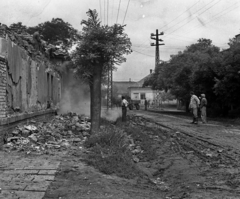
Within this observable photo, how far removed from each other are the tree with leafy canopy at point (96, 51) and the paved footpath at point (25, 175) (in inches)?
147

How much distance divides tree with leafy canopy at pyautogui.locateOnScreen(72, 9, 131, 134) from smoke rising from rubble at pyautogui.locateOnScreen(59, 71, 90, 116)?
12.7 meters

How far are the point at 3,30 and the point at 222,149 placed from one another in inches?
263

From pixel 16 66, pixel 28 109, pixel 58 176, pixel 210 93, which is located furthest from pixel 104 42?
pixel 210 93

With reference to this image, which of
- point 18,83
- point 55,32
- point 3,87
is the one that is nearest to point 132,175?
point 3,87

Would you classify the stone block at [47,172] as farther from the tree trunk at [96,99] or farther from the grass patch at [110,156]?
the tree trunk at [96,99]

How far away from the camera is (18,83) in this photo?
9000mm

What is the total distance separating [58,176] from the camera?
203 inches

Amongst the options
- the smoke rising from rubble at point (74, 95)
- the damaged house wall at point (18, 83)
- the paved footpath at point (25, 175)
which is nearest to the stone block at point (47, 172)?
the paved footpath at point (25, 175)

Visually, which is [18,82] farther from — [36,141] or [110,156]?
[110,156]

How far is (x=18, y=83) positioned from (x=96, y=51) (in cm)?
262

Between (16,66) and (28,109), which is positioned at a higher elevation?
(16,66)

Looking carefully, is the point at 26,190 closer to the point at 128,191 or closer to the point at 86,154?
the point at 128,191

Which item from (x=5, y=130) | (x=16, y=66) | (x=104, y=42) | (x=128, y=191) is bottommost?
(x=128, y=191)

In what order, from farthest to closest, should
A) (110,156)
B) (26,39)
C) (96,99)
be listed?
(26,39)
(96,99)
(110,156)
